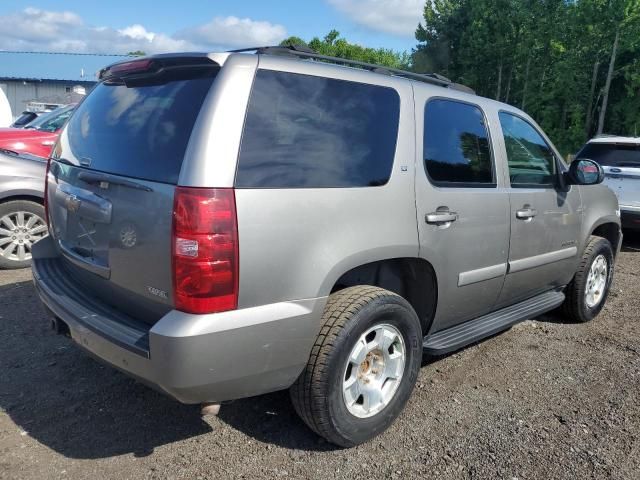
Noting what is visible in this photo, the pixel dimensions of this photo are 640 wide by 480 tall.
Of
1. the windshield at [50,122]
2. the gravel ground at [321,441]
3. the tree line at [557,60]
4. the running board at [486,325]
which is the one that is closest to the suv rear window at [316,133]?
the running board at [486,325]

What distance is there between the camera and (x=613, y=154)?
8336 mm

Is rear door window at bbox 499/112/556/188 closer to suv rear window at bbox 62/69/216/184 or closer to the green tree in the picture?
suv rear window at bbox 62/69/216/184

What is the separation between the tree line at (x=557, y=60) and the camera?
2317 centimetres

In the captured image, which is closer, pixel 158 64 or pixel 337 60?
pixel 158 64

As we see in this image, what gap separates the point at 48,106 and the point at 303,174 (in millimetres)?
23560

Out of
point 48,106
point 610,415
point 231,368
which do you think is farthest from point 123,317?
point 48,106

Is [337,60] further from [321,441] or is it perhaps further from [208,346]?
[321,441]

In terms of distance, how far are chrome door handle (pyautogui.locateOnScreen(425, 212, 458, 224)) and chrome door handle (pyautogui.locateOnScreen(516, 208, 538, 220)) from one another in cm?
76

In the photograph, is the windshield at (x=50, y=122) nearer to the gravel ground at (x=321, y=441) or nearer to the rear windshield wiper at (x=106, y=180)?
the gravel ground at (x=321, y=441)

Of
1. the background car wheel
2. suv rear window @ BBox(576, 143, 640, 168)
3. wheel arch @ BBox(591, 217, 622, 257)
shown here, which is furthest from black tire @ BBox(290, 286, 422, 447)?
suv rear window @ BBox(576, 143, 640, 168)

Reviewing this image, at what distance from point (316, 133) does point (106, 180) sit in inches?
39.9

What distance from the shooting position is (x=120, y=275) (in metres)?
2.58

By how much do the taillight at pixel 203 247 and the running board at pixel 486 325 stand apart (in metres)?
1.51

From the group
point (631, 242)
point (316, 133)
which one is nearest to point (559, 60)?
point (631, 242)
